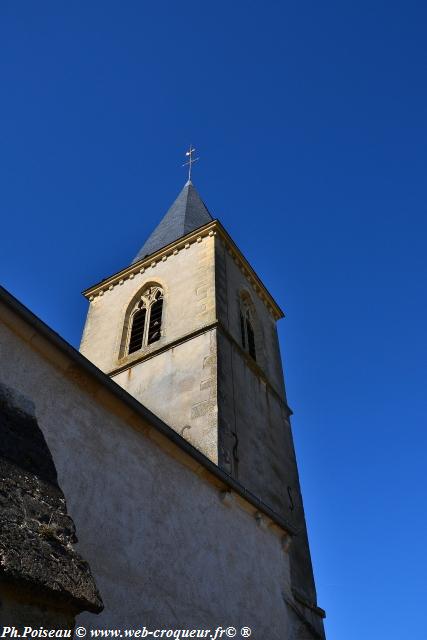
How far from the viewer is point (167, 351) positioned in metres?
11.3

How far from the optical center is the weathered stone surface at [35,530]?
7.06 feet

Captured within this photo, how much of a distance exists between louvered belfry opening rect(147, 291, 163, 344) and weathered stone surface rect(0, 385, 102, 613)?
885 cm

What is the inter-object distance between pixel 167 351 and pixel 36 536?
29.0 ft

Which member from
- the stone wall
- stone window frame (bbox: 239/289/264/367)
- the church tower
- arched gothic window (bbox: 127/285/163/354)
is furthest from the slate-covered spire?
the stone wall

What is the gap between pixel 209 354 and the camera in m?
10.4

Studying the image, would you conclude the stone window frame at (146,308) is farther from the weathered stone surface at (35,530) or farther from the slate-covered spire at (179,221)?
the weathered stone surface at (35,530)

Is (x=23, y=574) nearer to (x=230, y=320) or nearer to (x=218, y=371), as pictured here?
(x=218, y=371)

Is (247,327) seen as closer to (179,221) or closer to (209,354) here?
(209,354)

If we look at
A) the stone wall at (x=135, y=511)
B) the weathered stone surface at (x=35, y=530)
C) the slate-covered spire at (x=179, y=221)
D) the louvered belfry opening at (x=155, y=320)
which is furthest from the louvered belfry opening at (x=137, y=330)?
the weathered stone surface at (x=35, y=530)

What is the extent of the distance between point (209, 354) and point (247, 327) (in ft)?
10.7

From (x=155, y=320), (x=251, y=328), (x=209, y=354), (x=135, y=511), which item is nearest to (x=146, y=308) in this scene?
(x=155, y=320)

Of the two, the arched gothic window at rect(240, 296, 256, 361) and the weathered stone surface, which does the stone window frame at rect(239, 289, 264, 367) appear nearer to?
the arched gothic window at rect(240, 296, 256, 361)

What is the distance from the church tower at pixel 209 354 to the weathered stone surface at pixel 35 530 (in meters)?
5.72

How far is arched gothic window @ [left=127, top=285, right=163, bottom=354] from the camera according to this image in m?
12.4
